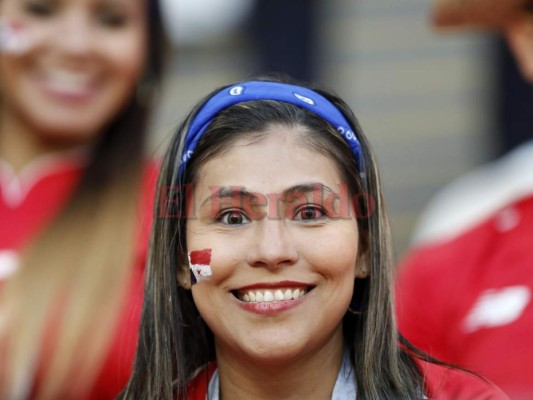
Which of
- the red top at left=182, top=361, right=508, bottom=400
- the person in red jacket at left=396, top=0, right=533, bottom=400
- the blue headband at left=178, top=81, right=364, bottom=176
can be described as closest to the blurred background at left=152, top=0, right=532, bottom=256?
the person in red jacket at left=396, top=0, right=533, bottom=400

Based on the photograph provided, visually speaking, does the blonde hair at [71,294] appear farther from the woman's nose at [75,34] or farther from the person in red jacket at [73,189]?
the woman's nose at [75,34]

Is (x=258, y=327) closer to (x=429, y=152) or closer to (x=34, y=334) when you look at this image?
(x=34, y=334)

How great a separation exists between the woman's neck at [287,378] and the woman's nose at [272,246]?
0.62ft

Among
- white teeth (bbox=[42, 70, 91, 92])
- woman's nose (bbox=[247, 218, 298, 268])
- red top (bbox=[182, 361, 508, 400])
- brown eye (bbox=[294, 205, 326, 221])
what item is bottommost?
red top (bbox=[182, 361, 508, 400])

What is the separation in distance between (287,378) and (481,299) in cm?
74

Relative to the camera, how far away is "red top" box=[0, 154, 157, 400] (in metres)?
2.43

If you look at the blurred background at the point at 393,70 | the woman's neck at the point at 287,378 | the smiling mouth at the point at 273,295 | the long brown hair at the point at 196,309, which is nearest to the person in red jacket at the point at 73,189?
the long brown hair at the point at 196,309

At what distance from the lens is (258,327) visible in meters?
1.71

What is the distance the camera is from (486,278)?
2.44 metres

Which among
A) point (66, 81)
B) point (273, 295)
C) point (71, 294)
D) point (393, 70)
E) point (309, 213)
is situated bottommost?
point (273, 295)

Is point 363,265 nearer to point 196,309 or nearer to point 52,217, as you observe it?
point 196,309

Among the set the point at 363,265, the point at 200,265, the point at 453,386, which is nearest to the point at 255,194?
the point at 200,265

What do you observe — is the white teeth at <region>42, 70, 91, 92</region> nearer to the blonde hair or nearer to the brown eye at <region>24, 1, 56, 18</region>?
the brown eye at <region>24, 1, 56, 18</region>

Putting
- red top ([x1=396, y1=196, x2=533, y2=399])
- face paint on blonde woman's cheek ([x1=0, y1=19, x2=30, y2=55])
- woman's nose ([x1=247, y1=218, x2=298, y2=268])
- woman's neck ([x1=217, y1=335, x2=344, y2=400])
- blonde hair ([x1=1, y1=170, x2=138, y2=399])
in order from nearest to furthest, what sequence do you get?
woman's nose ([x1=247, y1=218, x2=298, y2=268]) < woman's neck ([x1=217, y1=335, x2=344, y2=400]) < red top ([x1=396, y1=196, x2=533, y2=399]) < blonde hair ([x1=1, y1=170, x2=138, y2=399]) < face paint on blonde woman's cheek ([x1=0, y1=19, x2=30, y2=55])
